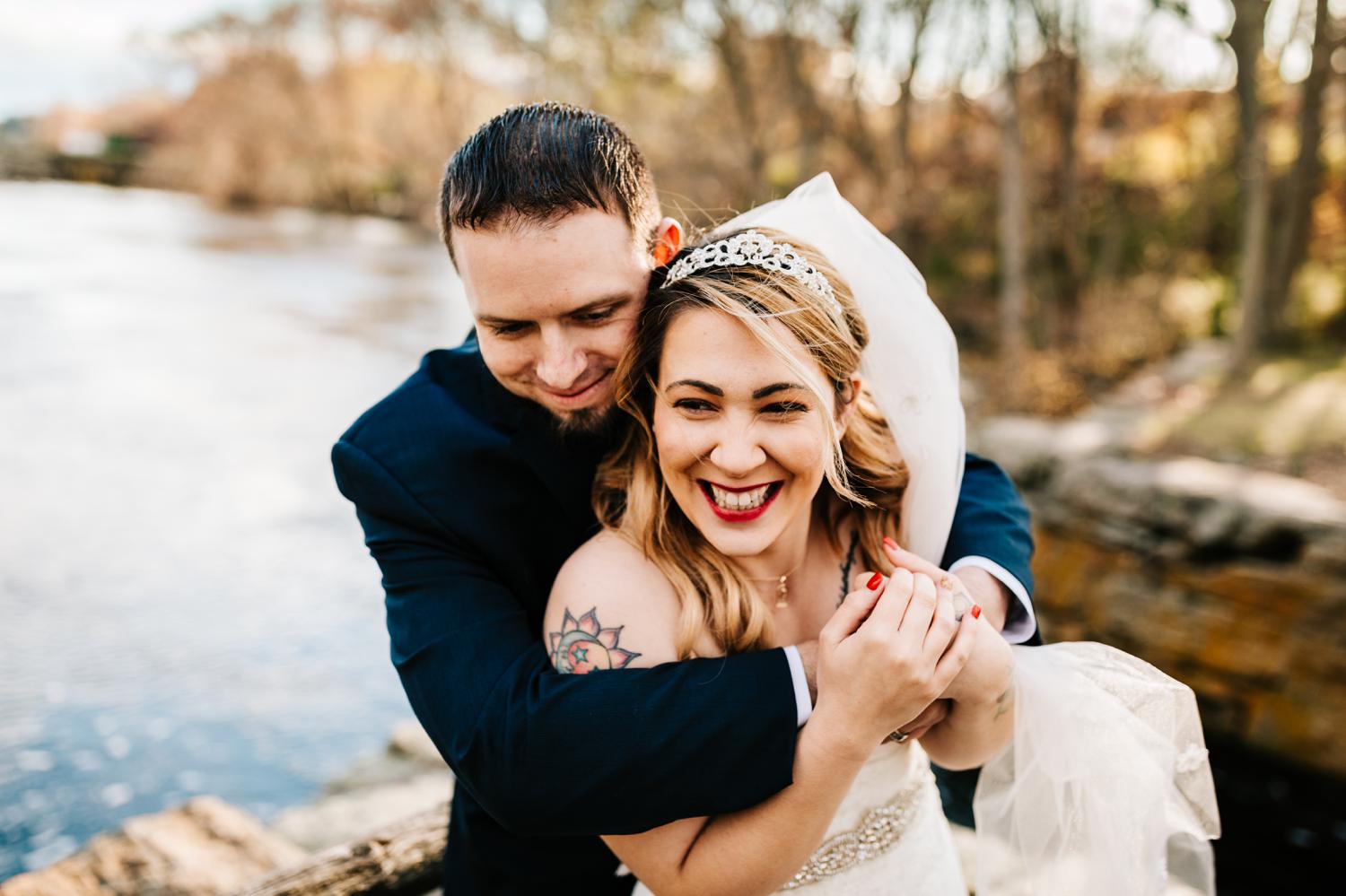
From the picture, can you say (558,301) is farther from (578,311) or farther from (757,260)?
(757,260)

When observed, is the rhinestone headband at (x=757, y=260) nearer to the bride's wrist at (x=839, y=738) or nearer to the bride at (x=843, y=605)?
the bride at (x=843, y=605)

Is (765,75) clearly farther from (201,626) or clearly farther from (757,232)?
(757,232)

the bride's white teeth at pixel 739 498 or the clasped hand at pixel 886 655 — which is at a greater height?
the bride's white teeth at pixel 739 498

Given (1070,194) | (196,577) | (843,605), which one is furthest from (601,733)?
(1070,194)

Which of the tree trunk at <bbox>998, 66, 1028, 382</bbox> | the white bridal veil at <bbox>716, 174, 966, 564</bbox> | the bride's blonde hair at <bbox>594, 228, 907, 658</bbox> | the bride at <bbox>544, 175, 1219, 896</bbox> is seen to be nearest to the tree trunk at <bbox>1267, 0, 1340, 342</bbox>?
the tree trunk at <bbox>998, 66, 1028, 382</bbox>

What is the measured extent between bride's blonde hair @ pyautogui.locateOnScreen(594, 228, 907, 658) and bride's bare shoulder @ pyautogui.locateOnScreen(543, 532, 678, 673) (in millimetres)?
29

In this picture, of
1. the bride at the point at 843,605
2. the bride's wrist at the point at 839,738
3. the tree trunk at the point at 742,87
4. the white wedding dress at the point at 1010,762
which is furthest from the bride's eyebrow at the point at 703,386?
the tree trunk at the point at 742,87

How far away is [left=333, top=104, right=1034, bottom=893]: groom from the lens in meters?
1.46

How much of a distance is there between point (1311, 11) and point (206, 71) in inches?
1434

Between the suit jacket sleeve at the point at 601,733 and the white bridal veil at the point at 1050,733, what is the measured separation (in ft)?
2.27

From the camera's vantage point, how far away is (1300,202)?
9773 mm

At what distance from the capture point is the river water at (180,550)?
588 centimetres

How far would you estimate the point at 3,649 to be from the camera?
6.87 meters

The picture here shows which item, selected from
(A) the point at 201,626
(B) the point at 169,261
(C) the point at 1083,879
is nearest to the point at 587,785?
(C) the point at 1083,879
